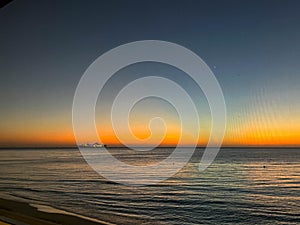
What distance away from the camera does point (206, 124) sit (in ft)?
42.6

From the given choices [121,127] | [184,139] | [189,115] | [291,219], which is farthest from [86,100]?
[184,139]

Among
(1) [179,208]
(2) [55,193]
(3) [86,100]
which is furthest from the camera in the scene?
(2) [55,193]

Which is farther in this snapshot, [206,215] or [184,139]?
[184,139]

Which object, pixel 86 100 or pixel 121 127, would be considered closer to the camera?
pixel 86 100

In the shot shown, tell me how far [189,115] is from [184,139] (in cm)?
419

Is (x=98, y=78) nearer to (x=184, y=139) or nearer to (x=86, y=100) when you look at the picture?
(x=86, y=100)

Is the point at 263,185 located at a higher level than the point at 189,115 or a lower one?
lower

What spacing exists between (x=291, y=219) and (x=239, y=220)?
107 centimetres

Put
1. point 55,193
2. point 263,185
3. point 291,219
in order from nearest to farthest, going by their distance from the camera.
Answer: point 291,219
point 55,193
point 263,185

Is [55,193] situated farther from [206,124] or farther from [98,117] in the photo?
[206,124]

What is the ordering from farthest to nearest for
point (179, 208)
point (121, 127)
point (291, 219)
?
1. point (121, 127)
2. point (179, 208)
3. point (291, 219)

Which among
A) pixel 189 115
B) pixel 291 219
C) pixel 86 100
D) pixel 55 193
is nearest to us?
pixel 291 219

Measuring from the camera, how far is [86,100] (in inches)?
365

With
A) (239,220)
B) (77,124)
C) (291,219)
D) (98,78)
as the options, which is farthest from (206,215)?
(77,124)
